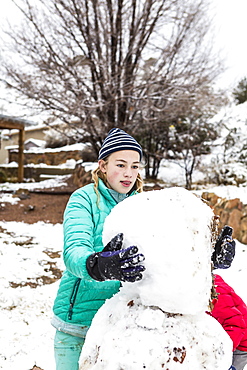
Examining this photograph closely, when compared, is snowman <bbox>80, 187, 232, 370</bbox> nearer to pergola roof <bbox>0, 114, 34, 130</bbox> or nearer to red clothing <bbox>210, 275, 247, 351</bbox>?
red clothing <bbox>210, 275, 247, 351</bbox>

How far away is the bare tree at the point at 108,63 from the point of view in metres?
8.74

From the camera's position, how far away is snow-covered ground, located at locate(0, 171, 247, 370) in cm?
295

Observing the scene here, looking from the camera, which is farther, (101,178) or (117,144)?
(101,178)

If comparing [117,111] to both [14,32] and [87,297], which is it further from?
[87,297]

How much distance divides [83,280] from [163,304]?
491mm

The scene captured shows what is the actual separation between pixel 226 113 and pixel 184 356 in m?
9.70

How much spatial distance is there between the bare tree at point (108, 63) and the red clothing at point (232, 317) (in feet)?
23.0

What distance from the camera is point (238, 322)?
1657mm

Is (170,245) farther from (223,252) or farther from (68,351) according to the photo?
(68,351)

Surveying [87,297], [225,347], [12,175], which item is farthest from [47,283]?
[12,175]

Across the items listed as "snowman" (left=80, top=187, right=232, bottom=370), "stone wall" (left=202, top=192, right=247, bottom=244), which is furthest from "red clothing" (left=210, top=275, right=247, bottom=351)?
"stone wall" (left=202, top=192, right=247, bottom=244)

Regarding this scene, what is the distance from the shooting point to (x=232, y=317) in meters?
1.66

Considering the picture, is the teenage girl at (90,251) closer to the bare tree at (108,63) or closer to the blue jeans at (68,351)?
the blue jeans at (68,351)

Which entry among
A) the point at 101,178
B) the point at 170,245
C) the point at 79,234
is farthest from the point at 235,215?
the point at 170,245
